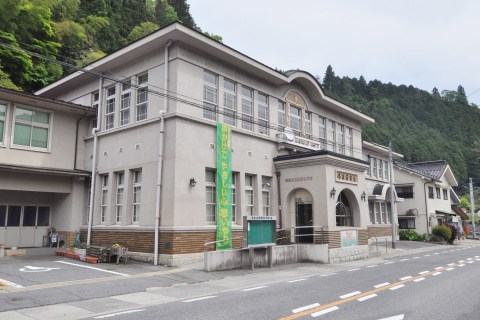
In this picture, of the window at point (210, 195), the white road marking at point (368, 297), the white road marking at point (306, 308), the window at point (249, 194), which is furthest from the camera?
the window at point (249, 194)

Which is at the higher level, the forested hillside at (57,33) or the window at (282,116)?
the forested hillside at (57,33)

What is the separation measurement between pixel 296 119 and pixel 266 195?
5.49 meters

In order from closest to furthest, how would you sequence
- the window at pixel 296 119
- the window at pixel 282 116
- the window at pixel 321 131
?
the window at pixel 282 116 → the window at pixel 296 119 → the window at pixel 321 131

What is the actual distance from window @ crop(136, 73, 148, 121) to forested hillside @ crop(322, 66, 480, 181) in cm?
5318

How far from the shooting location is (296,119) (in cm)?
2281

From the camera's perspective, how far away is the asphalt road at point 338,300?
756 centimetres

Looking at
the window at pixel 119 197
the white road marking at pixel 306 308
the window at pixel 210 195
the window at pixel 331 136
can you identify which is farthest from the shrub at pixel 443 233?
the white road marking at pixel 306 308

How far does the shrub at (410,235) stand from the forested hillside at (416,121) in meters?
31.2

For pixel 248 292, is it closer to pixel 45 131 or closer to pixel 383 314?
pixel 383 314

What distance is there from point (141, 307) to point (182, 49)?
11069 millimetres

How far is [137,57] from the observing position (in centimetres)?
1778

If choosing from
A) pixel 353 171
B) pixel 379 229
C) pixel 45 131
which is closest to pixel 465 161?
pixel 379 229

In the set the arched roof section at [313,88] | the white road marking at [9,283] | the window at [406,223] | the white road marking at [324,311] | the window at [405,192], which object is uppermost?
the arched roof section at [313,88]

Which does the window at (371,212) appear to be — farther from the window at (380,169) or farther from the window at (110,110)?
the window at (110,110)
